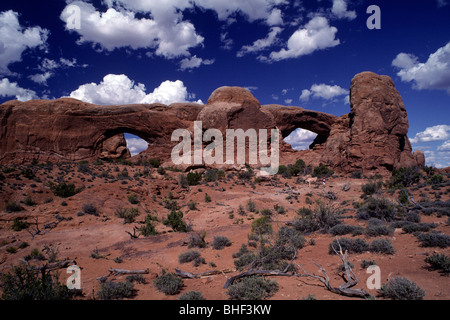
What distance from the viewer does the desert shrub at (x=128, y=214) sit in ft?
38.6

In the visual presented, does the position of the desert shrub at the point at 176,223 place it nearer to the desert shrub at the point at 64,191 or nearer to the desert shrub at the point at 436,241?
the desert shrub at the point at 64,191

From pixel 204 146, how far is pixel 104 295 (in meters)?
24.4

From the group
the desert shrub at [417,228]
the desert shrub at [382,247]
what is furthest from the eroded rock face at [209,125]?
the desert shrub at [382,247]

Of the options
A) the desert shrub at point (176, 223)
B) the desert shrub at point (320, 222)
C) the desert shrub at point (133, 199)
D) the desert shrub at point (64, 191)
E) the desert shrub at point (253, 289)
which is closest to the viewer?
the desert shrub at point (253, 289)

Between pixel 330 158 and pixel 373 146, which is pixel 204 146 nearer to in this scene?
pixel 330 158

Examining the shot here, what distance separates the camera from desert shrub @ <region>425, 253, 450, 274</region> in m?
3.98

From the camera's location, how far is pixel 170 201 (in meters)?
15.8

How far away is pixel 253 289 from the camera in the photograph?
3869 millimetres

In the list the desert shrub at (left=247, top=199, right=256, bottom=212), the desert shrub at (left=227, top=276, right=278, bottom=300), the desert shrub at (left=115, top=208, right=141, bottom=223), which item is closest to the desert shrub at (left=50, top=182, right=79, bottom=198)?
the desert shrub at (left=115, top=208, right=141, bottom=223)

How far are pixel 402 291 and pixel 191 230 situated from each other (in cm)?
788

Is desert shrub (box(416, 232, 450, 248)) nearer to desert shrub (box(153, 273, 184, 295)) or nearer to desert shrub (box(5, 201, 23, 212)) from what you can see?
desert shrub (box(153, 273, 184, 295))

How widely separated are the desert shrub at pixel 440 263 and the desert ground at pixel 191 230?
0.09 metres

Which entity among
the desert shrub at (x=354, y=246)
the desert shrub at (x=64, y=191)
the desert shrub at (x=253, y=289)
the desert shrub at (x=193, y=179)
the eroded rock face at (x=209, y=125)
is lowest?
the desert shrub at (x=253, y=289)

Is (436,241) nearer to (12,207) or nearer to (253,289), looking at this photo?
(253,289)
